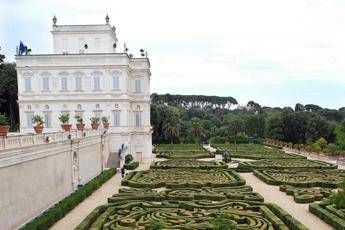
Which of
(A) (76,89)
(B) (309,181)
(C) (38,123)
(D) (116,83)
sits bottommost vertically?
(B) (309,181)

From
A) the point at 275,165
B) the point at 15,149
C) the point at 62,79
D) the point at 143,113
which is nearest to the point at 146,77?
the point at 143,113

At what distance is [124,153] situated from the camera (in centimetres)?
4338

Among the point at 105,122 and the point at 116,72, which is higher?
the point at 116,72

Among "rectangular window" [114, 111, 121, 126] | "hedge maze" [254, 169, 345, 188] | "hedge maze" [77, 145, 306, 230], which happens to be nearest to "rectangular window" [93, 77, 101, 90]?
"rectangular window" [114, 111, 121, 126]

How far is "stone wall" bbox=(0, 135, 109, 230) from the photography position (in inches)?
627

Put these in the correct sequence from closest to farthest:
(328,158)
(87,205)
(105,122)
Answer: (87,205), (105,122), (328,158)

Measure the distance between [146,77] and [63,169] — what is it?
2514 centimetres

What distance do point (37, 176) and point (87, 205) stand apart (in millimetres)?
4242

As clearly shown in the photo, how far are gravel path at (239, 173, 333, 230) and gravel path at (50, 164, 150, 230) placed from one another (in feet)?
30.9

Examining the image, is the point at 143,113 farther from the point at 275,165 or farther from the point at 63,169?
the point at 63,169

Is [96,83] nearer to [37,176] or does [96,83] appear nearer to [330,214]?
[37,176]

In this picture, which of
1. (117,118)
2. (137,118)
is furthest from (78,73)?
(137,118)

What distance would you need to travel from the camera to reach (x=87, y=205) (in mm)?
22750

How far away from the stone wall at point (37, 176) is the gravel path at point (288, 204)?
457 inches
